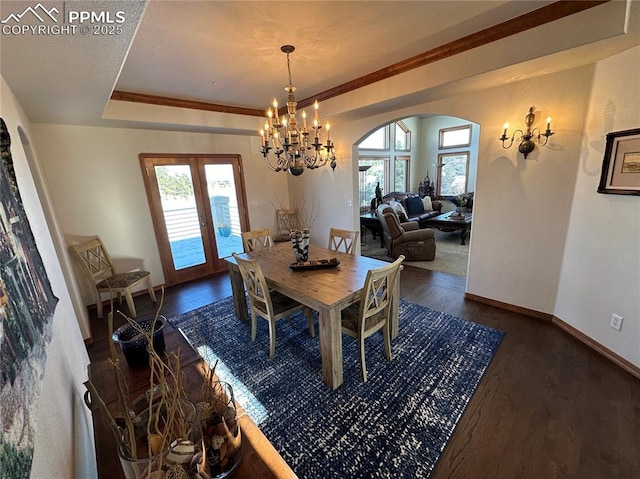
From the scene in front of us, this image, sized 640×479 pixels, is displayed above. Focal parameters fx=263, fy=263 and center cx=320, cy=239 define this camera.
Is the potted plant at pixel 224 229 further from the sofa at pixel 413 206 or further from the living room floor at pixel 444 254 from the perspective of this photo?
the sofa at pixel 413 206

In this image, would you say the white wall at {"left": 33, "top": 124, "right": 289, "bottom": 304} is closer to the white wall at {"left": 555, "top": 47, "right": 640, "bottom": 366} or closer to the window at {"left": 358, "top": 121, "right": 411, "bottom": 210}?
the window at {"left": 358, "top": 121, "right": 411, "bottom": 210}

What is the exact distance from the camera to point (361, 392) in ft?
6.68

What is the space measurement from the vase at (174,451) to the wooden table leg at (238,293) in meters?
2.11

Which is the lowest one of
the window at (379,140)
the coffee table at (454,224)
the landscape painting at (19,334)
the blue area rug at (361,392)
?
the blue area rug at (361,392)

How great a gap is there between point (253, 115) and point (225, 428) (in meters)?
4.38

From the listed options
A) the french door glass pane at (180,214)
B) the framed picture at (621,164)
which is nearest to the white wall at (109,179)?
the french door glass pane at (180,214)

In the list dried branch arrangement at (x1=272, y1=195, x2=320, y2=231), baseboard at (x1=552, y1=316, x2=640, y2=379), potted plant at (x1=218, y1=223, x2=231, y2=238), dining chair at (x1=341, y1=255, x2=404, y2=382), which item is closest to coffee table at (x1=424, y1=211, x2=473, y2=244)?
dried branch arrangement at (x1=272, y1=195, x2=320, y2=231)

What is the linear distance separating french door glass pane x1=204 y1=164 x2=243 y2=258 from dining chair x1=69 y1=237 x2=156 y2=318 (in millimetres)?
1463

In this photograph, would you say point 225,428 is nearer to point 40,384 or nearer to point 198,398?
point 198,398

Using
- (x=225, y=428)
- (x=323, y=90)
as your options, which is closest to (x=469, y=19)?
(x=323, y=90)

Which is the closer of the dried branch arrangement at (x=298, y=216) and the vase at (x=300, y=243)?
the vase at (x=300, y=243)

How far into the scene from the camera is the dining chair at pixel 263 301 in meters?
2.25

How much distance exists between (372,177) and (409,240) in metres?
3.52

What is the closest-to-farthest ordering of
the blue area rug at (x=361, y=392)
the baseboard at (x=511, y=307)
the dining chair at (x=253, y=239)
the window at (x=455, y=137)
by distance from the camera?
the blue area rug at (x=361, y=392), the baseboard at (x=511, y=307), the dining chair at (x=253, y=239), the window at (x=455, y=137)
